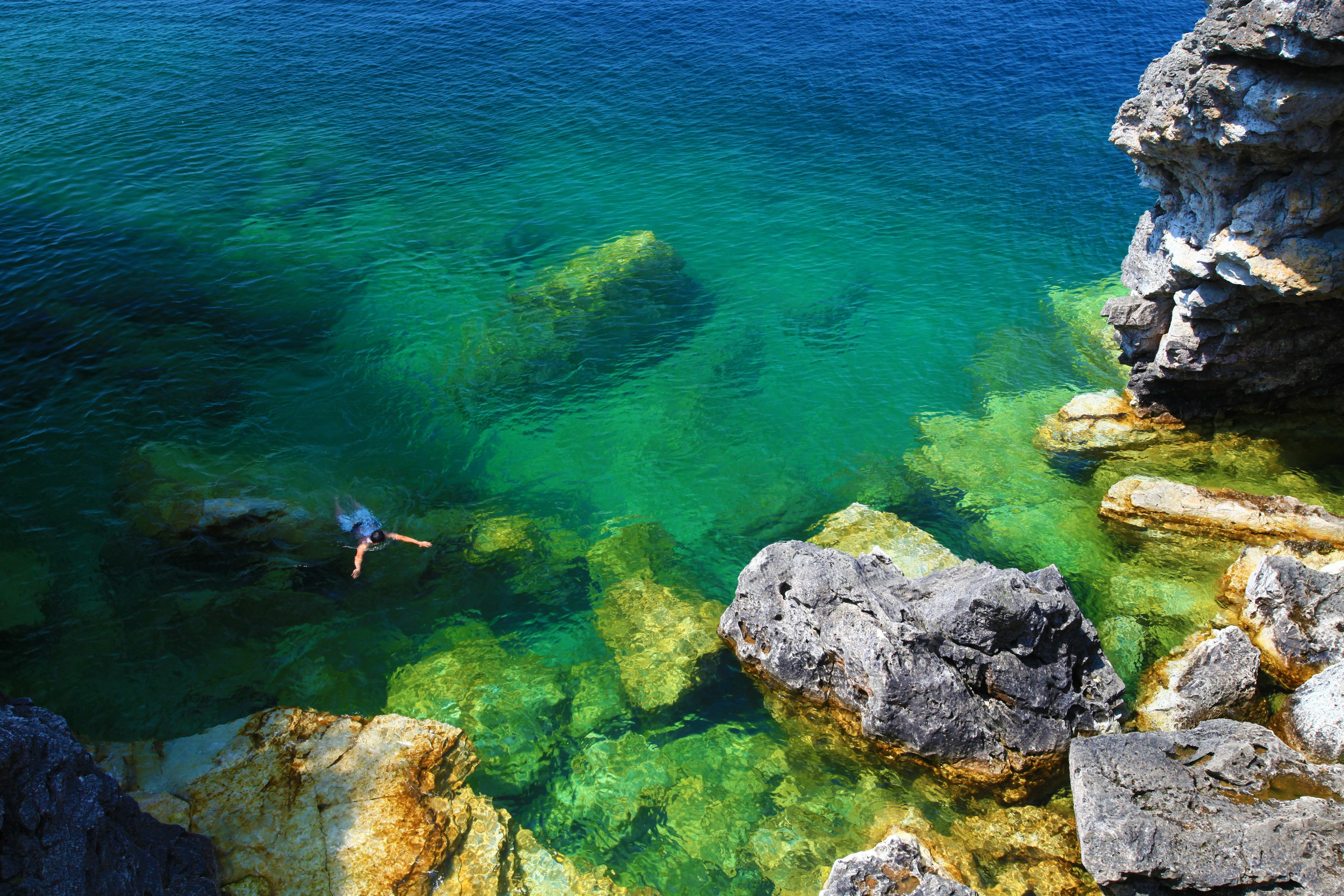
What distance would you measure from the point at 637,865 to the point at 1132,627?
501 inches

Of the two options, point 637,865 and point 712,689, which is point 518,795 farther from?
point 712,689

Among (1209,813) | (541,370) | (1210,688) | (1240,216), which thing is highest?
(1240,216)

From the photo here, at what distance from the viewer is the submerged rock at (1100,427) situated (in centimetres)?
2472

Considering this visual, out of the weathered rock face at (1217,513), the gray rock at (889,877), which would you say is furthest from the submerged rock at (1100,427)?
the gray rock at (889,877)

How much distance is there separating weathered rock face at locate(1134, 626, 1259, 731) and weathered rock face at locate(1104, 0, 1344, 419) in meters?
8.19

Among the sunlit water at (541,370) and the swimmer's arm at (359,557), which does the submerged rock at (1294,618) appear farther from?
the swimmer's arm at (359,557)

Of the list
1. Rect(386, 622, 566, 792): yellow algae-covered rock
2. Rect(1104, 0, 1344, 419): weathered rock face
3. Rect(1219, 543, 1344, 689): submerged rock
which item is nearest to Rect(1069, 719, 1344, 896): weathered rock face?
Rect(1219, 543, 1344, 689): submerged rock

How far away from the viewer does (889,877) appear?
41.4 ft

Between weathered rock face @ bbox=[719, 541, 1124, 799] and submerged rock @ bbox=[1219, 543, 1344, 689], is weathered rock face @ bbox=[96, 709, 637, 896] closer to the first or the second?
weathered rock face @ bbox=[719, 541, 1124, 799]

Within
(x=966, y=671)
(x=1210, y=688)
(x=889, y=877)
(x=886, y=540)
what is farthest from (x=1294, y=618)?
(x=889, y=877)

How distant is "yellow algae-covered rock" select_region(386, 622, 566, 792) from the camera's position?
1620cm

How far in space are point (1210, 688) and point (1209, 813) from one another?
13.1 feet

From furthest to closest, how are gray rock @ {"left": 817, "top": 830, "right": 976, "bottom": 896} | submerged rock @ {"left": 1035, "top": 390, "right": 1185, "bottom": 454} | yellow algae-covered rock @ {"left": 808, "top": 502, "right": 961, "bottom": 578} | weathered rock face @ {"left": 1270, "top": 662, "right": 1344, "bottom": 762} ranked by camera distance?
submerged rock @ {"left": 1035, "top": 390, "right": 1185, "bottom": 454}
yellow algae-covered rock @ {"left": 808, "top": 502, "right": 961, "bottom": 578}
weathered rock face @ {"left": 1270, "top": 662, "right": 1344, "bottom": 762}
gray rock @ {"left": 817, "top": 830, "right": 976, "bottom": 896}

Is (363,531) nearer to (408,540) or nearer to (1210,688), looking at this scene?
(408,540)
